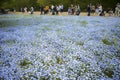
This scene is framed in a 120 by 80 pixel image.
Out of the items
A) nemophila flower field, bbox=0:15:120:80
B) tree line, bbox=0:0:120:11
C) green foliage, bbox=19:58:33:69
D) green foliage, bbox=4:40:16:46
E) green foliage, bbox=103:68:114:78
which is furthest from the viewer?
tree line, bbox=0:0:120:11

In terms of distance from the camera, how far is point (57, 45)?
38.1 feet

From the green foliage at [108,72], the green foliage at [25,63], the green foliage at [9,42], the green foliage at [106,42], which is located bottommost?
the green foliage at [108,72]

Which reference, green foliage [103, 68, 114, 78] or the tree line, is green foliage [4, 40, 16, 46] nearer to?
green foliage [103, 68, 114, 78]

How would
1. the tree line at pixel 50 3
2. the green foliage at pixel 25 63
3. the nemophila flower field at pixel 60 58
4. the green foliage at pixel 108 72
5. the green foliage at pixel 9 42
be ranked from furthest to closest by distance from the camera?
the tree line at pixel 50 3 → the green foliage at pixel 9 42 → the green foliage at pixel 25 63 → the green foliage at pixel 108 72 → the nemophila flower field at pixel 60 58

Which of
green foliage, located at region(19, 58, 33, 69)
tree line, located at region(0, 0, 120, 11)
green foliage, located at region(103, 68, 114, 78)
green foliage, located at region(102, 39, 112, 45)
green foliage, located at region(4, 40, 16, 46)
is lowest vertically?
green foliage, located at region(103, 68, 114, 78)

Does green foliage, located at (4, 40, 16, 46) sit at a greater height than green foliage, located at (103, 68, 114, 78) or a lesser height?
greater

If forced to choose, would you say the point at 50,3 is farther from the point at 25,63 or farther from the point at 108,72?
the point at 108,72

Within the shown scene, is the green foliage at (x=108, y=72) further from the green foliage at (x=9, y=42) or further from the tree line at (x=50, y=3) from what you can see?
the tree line at (x=50, y=3)

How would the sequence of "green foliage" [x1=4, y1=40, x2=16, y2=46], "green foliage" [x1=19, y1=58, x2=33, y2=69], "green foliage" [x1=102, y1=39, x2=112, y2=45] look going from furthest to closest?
"green foliage" [x1=102, y1=39, x2=112, y2=45], "green foliage" [x1=4, y1=40, x2=16, y2=46], "green foliage" [x1=19, y1=58, x2=33, y2=69]

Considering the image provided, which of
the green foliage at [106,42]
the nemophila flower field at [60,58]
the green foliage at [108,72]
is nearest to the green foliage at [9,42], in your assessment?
the nemophila flower field at [60,58]

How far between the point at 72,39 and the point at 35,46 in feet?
9.37

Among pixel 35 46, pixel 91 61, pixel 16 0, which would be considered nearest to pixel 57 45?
Answer: pixel 35 46

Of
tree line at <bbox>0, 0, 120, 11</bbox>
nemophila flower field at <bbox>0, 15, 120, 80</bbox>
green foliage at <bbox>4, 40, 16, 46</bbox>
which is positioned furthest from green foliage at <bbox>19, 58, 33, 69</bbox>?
tree line at <bbox>0, 0, 120, 11</bbox>

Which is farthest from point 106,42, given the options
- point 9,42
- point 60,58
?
point 9,42
